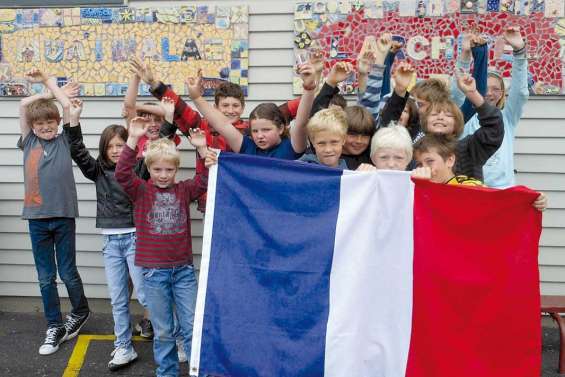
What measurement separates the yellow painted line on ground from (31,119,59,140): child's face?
1721mm

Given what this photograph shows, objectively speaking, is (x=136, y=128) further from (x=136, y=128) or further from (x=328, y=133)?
(x=328, y=133)

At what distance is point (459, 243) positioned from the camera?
309 centimetres

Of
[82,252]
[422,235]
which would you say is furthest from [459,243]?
[82,252]

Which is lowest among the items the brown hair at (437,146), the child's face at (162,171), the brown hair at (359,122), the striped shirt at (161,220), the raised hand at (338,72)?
the striped shirt at (161,220)

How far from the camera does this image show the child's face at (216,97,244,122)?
4.52 meters

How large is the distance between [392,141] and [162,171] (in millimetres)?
1500

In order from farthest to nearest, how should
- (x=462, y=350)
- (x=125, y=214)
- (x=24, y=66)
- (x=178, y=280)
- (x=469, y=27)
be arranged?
(x=24, y=66), (x=469, y=27), (x=125, y=214), (x=178, y=280), (x=462, y=350)

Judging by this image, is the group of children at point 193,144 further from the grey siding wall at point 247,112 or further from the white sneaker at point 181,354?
the grey siding wall at point 247,112

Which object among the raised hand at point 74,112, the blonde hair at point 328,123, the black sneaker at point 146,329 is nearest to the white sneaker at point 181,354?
the black sneaker at point 146,329

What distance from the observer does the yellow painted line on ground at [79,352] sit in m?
4.45

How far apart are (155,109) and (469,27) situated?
271 centimetres

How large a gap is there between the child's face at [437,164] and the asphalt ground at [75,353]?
211 centimetres

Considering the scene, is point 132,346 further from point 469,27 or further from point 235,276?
point 469,27

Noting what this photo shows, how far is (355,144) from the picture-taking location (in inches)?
143
